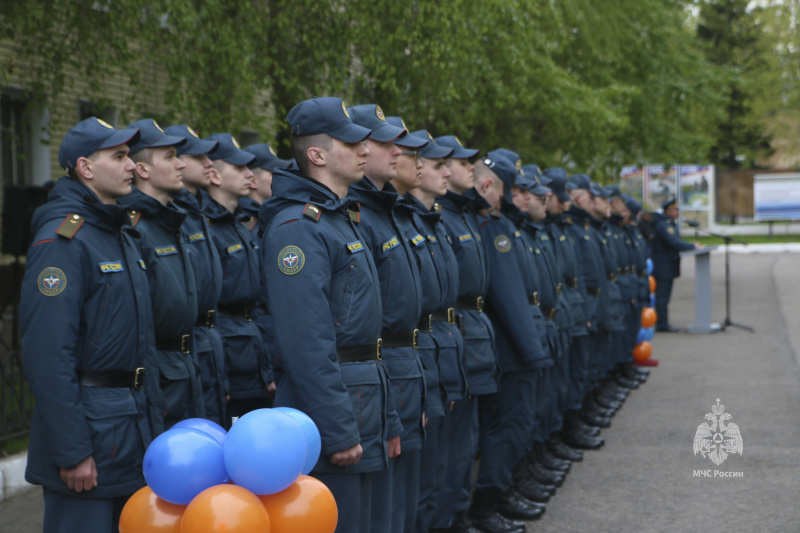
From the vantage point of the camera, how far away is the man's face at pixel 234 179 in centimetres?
633

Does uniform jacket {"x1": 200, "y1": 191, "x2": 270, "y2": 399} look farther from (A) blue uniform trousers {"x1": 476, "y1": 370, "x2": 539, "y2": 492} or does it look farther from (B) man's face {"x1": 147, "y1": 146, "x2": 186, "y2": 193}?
(A) blue uniform trousers {"x1": 476, "y1": 370, "x2": 539, "y2": 492}

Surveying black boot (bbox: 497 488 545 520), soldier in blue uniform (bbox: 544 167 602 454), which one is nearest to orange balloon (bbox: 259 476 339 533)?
black boot (bbox: 497 488 545 520)

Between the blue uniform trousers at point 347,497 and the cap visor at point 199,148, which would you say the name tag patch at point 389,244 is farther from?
the cap visor at point 199,148

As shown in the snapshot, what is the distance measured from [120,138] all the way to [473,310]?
241 cm

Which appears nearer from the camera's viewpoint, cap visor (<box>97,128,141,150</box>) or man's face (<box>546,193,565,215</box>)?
cap visor (<box>97,128,141,150</box>)

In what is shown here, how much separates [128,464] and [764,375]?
1004cm

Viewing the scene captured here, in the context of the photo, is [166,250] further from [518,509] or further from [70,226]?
[518,509]

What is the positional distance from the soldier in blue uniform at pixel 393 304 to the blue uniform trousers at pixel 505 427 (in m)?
1.73

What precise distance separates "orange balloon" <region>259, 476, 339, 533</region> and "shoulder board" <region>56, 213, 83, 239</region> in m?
1.36

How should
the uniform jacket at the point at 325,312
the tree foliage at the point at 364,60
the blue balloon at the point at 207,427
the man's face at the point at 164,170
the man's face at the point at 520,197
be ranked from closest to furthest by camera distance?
the blue balloon at the point at 207,427
the uniform jacket at the point at 325,312
the man's face at the point at 164,170
the man's face at the point at 520,197
the tree foliage at the point at 364,60

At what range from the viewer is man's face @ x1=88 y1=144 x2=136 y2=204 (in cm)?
404

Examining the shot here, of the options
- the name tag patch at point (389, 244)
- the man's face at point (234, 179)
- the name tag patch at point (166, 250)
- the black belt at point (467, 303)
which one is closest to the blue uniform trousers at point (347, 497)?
the name tag patch at point (389, 244)

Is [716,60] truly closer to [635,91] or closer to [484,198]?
[635,91]

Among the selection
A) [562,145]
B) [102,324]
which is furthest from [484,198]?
[562,145]
